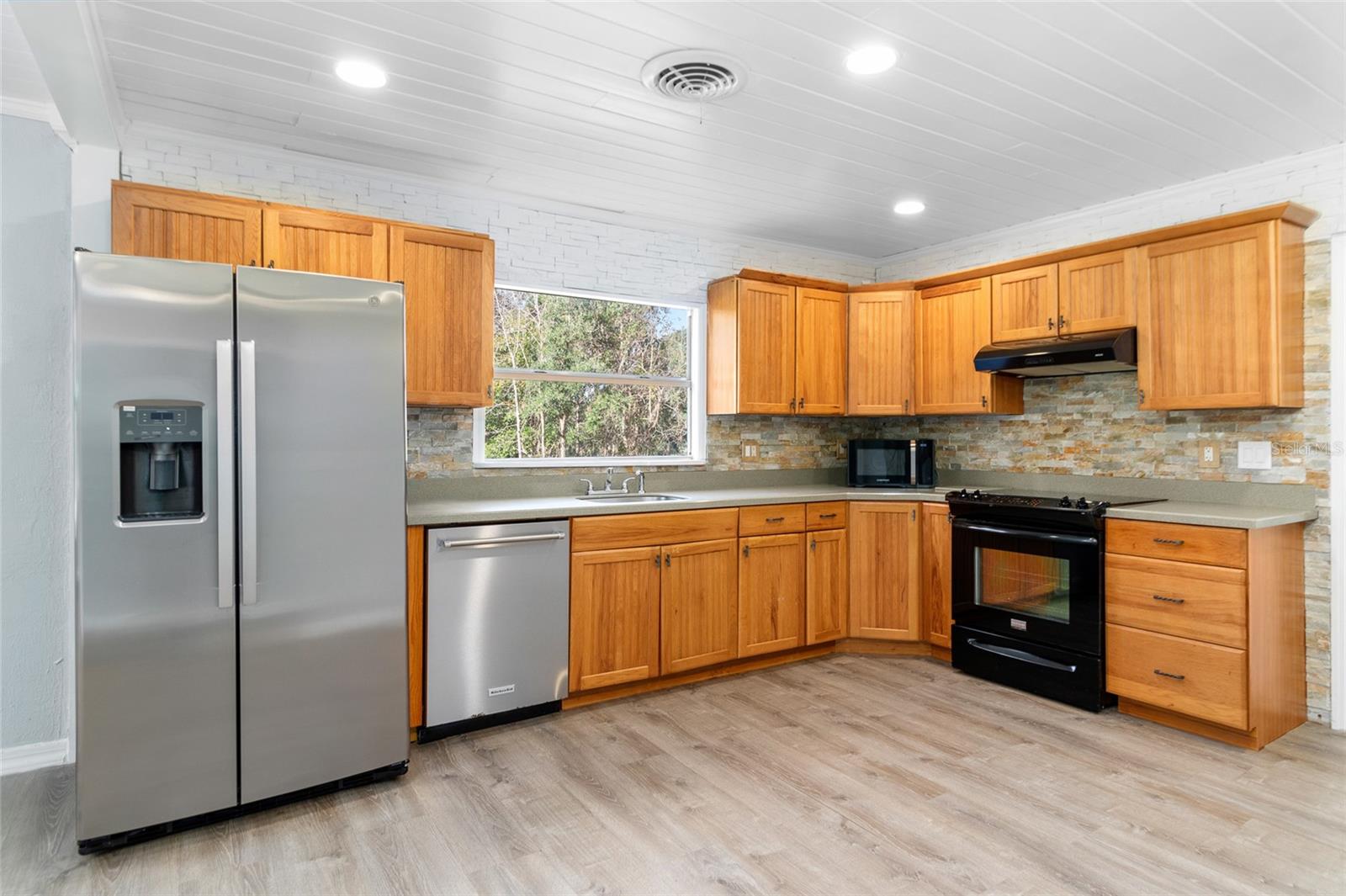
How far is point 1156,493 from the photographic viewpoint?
12.5 ft

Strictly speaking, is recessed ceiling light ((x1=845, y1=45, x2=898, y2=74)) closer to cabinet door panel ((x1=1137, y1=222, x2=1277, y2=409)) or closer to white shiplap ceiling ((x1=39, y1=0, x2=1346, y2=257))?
white shiplap ceiling ((x1=39, y1=0, x2=1346, y2=257))

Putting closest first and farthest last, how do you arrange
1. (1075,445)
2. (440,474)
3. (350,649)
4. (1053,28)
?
(1053,28) < (350,649) < (440,474) < (1075,445)

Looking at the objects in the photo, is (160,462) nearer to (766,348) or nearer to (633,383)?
(633,383)

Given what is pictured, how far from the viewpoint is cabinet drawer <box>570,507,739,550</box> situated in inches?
137

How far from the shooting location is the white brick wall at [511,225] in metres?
3.20

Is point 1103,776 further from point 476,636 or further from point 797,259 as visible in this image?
point 797,259

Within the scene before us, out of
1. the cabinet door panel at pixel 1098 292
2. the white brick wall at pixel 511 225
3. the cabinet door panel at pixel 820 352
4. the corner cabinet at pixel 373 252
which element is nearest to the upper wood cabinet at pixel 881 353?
the cabinet door panel at pixel 820 352

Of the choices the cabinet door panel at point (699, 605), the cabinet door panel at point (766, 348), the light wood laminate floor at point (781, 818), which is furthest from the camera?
the cabinet door panel at point (766, 348)

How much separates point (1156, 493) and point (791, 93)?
274 cm

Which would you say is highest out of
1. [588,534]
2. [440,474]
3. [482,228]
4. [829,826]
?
[482,228]

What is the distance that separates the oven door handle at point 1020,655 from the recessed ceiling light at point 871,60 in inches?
108

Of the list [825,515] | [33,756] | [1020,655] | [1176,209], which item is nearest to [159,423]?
[33,756]

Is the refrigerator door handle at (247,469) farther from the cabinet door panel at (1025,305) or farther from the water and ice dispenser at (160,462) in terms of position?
the cabinet door panel at (1025,305)

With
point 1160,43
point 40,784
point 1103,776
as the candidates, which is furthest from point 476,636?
point 1160,43
